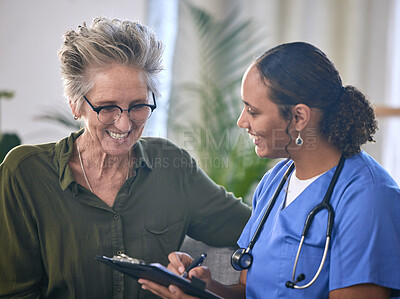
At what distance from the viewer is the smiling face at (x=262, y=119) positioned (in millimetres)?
1386

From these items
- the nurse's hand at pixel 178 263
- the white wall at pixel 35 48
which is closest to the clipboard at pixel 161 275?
the nurse's hand at pixel 178 263

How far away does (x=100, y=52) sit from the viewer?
1571mm

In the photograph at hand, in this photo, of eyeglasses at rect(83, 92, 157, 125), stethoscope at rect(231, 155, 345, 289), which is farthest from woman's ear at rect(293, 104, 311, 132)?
eyeglasses at rect(83, 92, 157, 125)

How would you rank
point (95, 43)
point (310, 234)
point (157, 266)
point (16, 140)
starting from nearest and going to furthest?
point (157, 266) < point (310, 234) < point (95, 43) < point (16, 140)

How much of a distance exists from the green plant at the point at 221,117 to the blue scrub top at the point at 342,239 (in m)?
1.05

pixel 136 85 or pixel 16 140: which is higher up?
pixel 136 85

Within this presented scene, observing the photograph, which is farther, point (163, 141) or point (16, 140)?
point (16, 140)

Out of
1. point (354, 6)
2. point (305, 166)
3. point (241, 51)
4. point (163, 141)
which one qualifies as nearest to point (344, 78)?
point (354, 6)

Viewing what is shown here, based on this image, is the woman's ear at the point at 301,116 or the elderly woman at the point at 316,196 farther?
the woman's ear at the point at 301,116

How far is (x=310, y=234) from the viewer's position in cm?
133

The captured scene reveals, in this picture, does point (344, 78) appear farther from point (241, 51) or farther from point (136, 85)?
point (136, 85)

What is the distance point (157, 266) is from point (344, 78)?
2.20 m

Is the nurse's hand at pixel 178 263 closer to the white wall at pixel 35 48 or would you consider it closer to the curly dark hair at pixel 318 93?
the curly dark hair at pixel 318 93

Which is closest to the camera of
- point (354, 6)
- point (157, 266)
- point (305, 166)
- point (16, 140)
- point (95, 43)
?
point (157, 266)
